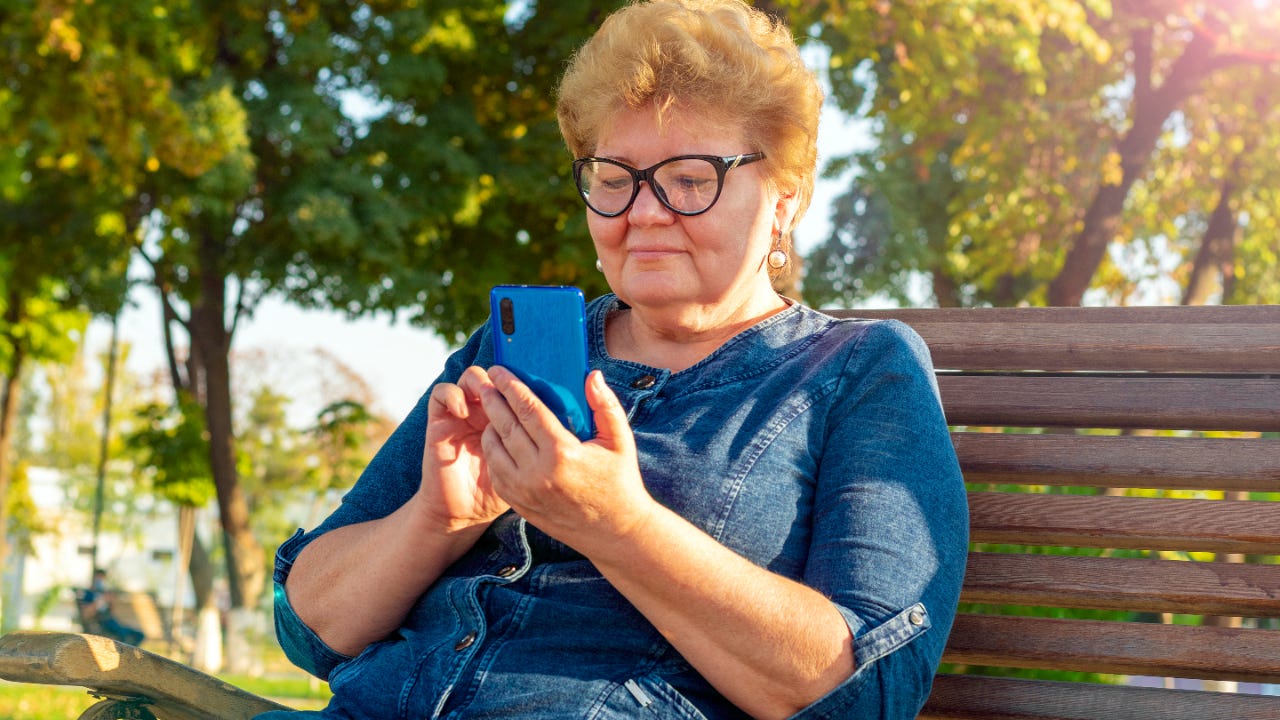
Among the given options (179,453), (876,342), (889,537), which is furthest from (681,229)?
(179,453)

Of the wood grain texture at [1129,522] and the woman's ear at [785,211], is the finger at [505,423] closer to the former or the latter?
the woman's ear at [785,211]

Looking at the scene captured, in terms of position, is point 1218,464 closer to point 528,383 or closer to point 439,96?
point 528,383

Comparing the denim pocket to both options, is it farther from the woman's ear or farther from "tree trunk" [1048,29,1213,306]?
"tree trunk" [1048,29,1213,306]

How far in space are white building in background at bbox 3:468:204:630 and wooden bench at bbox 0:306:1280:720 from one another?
82.3 feet

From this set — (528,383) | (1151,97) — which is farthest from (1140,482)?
(1151,97)

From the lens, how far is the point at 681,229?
7.34ft

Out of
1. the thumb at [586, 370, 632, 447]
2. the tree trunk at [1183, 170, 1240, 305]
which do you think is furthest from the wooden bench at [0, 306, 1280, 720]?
the tree trunk at [1183, 170, 1240, 305]

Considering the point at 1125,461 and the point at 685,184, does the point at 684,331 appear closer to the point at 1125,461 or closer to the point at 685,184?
the point at 685,184

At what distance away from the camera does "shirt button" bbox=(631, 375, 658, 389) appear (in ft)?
7.53

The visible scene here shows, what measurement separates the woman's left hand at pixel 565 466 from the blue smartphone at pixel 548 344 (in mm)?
75

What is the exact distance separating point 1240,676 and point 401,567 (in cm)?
152

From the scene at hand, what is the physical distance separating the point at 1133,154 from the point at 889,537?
12.0m

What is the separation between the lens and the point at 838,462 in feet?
6.61

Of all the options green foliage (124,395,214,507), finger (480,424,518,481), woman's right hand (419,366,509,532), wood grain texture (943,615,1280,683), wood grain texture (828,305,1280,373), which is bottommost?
wood grain texture (943,615,1280,683)
